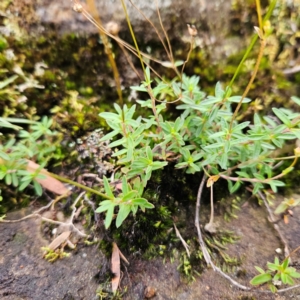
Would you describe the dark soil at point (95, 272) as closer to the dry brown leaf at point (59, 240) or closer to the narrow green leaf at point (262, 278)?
the dry brown leaf at point (59, 240)

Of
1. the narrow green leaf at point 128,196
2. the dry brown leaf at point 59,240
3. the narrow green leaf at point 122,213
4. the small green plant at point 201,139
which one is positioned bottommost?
the dry brown leaf at point 59,240

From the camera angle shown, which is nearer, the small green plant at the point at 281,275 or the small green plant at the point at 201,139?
the small green plant at the point at 281,275

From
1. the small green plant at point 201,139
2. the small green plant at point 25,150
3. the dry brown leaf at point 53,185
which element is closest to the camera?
the small green plant at point 201,139

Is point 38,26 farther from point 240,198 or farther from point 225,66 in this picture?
point 240,198

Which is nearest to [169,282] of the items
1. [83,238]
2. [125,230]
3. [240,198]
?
[125,230]

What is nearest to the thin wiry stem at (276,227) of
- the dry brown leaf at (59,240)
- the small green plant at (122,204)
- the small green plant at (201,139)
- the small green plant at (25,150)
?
the small green plant at (201,139)

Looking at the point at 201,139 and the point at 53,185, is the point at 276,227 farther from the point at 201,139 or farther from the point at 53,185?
the point at 53,185

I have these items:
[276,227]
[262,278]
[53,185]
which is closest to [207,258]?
[262,278]

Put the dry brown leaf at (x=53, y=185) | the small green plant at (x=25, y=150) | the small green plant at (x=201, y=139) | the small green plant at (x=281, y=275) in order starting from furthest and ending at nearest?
the dry brown leaf at (x=53, y=185), the small green plant at (x=25, y=150), the small green plant at (x=201, y=139), the small green plant at (x=281, y=275)
